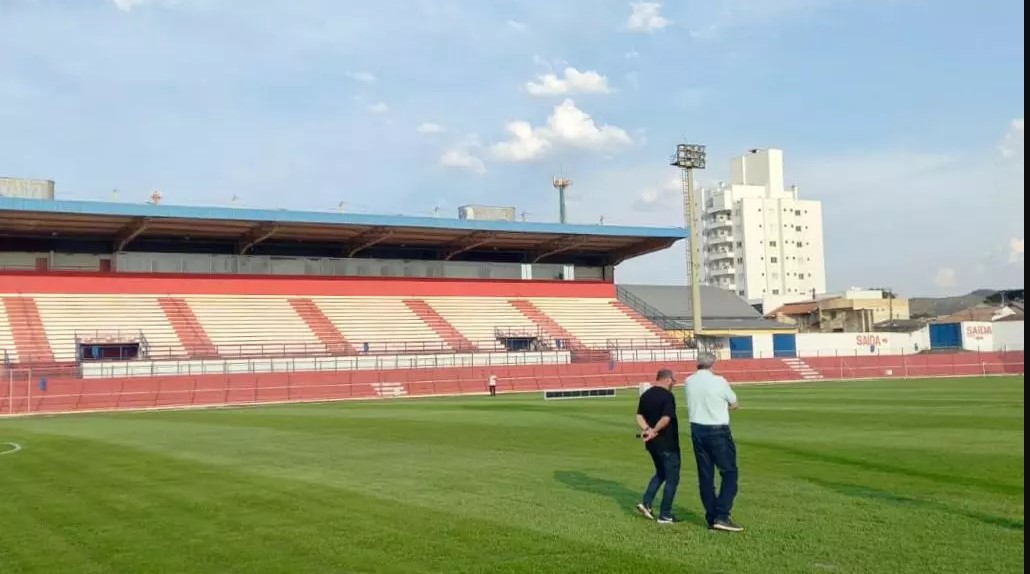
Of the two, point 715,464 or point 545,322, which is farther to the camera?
point 545,322

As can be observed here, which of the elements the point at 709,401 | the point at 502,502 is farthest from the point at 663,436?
the point at 502,502

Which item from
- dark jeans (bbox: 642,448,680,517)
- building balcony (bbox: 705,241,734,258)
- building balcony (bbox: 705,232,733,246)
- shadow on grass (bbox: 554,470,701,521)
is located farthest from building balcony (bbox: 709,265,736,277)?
dark jeans (bbox: 642,448,680,517)

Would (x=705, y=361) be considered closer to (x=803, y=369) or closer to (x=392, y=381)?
(x=392, y=381)

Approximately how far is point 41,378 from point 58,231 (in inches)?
652

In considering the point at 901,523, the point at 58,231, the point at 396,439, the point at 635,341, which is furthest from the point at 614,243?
the point at 901,523

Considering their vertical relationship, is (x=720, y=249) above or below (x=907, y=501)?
above

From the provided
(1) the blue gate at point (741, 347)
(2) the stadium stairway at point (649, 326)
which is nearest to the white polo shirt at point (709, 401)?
(2) the stadium stairway at point (649, 326)

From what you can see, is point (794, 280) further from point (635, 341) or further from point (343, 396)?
point (343, 396)

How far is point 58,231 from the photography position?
57.2m

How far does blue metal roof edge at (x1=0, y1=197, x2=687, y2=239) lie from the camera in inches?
2057

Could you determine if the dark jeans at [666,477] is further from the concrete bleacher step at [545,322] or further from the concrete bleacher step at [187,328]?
the concrete bleacher step at [545,322]

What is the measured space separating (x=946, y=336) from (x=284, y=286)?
5447 cm

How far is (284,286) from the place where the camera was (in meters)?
62.3

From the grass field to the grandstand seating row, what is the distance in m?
28.8
